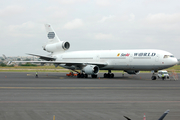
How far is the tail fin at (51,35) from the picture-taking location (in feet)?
163

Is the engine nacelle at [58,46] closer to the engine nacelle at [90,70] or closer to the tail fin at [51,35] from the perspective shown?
the tail fin at [51,35]

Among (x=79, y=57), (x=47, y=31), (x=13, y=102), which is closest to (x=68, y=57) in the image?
(x=79, y=57)

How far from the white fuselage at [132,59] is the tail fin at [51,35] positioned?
→ 8.15 meters

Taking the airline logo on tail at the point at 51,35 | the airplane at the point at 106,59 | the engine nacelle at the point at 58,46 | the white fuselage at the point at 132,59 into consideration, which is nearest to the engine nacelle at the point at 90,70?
the airplane at the point at 106,59

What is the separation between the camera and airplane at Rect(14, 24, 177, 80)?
34812 millimetres

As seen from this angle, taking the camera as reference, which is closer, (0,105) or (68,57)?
(0,105)

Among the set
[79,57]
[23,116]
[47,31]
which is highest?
[47,31]

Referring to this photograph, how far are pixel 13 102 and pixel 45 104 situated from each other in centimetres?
195

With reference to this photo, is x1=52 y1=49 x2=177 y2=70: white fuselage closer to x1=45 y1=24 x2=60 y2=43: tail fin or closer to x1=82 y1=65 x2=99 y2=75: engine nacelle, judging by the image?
x1=82 y1=65 x2=99 y2=75: engine nacelle

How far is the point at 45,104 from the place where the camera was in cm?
1359

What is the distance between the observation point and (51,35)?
1960 inches

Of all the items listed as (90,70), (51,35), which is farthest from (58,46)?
(90,70)

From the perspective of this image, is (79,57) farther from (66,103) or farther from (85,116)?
(85,116)

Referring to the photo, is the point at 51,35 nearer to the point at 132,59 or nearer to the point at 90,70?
the point at 90,70
